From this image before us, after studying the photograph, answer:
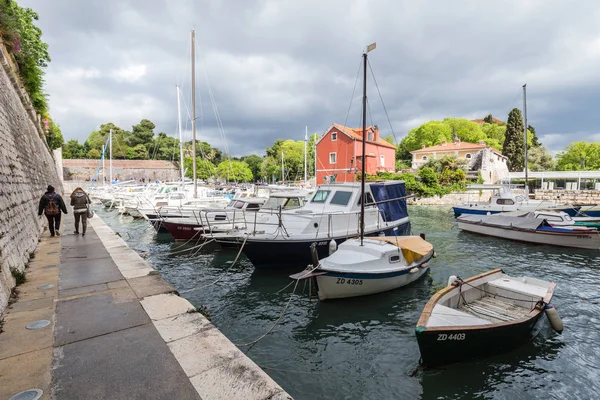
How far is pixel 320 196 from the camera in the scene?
1278 cm

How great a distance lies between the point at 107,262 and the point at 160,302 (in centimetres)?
363

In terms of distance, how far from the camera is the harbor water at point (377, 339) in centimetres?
488

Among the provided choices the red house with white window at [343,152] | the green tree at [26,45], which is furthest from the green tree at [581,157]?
the green tree at [26,45]

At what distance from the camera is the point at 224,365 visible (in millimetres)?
3457

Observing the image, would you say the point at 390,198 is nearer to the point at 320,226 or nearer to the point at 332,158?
the point at 320,226

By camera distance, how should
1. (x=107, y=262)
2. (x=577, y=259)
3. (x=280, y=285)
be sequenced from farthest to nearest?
(x=577, y=259), (x=280, y=285), (x=107, y=262)

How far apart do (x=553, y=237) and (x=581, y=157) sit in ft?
221

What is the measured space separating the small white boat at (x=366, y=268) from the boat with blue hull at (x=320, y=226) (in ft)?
3.56

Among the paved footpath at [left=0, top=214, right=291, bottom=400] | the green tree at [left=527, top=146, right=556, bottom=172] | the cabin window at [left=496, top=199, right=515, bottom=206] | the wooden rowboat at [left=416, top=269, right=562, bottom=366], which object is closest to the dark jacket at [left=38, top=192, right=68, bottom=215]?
the paved footpath at [left=0, top=214, right=291, bottom=400]

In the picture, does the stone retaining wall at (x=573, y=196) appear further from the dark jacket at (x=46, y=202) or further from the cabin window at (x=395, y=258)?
the dark jacket at (x=46, y=202)

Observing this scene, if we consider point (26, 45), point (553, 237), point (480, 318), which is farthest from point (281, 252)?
point (26, 45)

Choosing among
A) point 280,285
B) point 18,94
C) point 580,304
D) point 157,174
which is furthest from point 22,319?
point 157,174

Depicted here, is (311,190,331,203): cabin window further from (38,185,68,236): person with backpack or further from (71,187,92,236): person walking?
(38,185,68,236): person with backpack

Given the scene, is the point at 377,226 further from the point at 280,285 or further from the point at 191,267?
the point at 191,267
